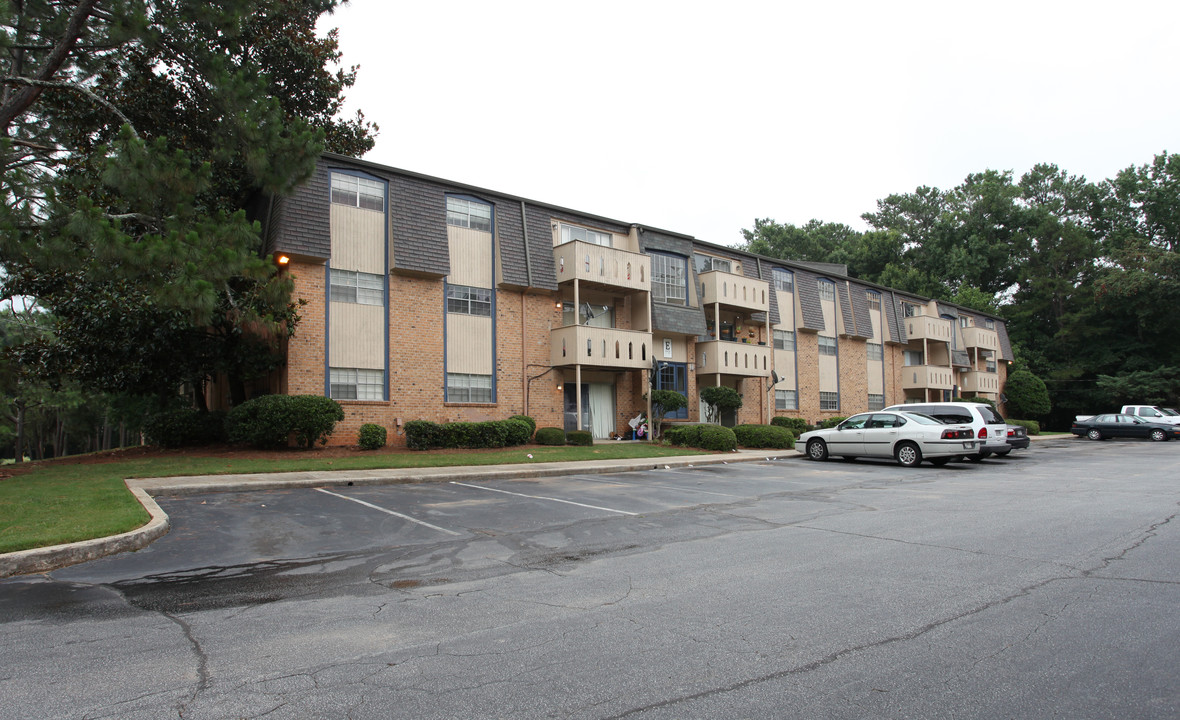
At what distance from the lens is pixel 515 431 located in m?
22.2

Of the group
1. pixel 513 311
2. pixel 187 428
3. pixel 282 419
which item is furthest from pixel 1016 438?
pixel 187 428

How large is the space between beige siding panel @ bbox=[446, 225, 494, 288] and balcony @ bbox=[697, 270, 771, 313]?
10.4 meters

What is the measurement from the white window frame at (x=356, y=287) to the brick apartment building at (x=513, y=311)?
0.05m

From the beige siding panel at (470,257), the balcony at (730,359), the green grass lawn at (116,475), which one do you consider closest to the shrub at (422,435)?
the green grass lawn at (116,475)

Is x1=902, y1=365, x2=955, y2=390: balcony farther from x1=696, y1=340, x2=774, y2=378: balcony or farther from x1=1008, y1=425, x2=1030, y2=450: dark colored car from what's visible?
x1=1008, y1=425, x2=1030, y2=450: dark colored car

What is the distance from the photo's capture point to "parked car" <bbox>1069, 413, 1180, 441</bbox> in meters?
33.6

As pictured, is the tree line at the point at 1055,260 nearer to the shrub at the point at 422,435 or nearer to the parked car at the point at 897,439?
the parked car at the point at 897,439

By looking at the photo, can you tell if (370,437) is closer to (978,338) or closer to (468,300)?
(468,300)

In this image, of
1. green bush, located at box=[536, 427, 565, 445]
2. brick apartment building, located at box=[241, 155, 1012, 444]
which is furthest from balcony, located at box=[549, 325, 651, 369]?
green bush, located at box=[536, 427, 565, 445]

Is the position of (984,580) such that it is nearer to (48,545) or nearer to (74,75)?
(48,545)

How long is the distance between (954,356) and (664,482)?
37.4m

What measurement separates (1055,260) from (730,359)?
41177 mm

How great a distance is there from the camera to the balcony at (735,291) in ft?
98.2

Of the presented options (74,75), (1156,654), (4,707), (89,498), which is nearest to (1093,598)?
(1156,654)
